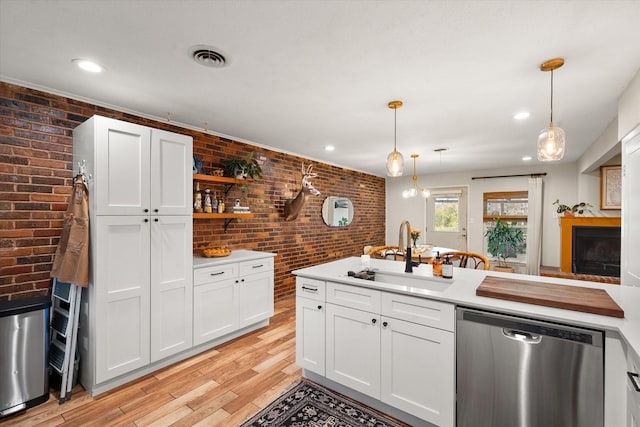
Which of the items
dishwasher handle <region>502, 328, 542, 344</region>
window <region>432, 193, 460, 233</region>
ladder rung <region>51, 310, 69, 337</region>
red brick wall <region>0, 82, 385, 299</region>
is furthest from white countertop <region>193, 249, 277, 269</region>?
window <region>432, 193, 460, 233</region>

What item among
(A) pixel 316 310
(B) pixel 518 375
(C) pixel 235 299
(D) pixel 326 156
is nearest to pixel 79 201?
(C) pixel 235 299

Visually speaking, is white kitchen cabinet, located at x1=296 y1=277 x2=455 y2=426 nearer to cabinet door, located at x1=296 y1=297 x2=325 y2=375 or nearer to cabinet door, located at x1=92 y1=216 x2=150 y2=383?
cabinet door, located at x1=296 y1=297 x2=325 y2=375

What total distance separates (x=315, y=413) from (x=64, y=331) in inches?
77.7

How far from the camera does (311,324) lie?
2.31 meters

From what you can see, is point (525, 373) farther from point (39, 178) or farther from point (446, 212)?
point (446, 212)

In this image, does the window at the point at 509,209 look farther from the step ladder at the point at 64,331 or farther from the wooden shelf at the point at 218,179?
the step ladder at the point at 64,331

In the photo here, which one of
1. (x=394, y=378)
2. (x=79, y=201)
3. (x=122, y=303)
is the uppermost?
(x=79, y=201)

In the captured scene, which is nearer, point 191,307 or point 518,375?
point 518,375

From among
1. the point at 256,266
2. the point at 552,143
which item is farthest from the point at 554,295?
the point at 256,266

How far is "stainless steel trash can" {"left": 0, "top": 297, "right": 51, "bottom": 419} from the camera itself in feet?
6.47

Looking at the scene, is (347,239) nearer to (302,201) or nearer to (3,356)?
(302,201)

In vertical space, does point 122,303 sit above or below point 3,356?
above

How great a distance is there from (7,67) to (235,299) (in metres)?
2.52

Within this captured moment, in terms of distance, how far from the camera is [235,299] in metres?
3.13
